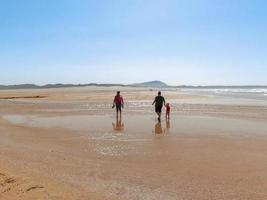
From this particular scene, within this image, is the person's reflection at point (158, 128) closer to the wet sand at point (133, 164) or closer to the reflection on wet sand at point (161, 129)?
the reflection on wet sand at point (161, 129)

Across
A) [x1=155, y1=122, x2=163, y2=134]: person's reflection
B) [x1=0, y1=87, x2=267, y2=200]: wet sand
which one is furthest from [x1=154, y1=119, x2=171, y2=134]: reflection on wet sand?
[x1=0, y1=87, x2=267, y2=200]: wet sand

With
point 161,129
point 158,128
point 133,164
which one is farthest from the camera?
point 158,128

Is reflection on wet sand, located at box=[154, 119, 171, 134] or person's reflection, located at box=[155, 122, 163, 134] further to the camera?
reflection on wet sand, located at box=[154, 119, 171, 134]

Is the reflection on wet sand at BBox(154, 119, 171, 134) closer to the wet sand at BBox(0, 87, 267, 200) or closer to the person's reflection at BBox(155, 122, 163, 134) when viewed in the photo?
the person's reflection at BBox(155, 122, 163, 134)

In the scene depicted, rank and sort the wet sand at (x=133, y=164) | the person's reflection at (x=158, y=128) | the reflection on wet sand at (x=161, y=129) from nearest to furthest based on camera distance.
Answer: the wet sand at (x=133, y=164) → the person's reflection at (x=158, y=128) → the reflection on wet sand at (x=161, y=129)

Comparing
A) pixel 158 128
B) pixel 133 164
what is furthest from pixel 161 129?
pixel 133 164

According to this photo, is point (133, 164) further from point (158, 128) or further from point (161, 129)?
point (158, 128)

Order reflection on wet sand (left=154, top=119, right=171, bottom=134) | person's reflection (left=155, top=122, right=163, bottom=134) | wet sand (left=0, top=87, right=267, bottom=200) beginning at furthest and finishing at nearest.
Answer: reflection on wet sand (left=154, top=119, right=171, bottom=134) < person's reflection (left=155, top=122, right=163, bottom=134) < wet sand (left=0, top=87, right=267, bottom=200)

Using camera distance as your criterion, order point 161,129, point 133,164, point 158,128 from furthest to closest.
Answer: point 158,128
point 161,129
point 133,164

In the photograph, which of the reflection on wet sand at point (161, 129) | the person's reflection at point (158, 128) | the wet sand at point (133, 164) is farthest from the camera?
the reflection on wet sand at point (161, 129)

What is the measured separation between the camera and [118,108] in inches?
944

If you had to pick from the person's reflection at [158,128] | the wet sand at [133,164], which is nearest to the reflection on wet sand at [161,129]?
the person's reflection at [158,128]

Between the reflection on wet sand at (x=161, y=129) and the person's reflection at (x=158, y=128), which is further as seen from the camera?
the reflection on wet sand at (x=161, y=129)

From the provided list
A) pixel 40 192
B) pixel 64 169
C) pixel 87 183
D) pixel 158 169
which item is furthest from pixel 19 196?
pixel 158 169
